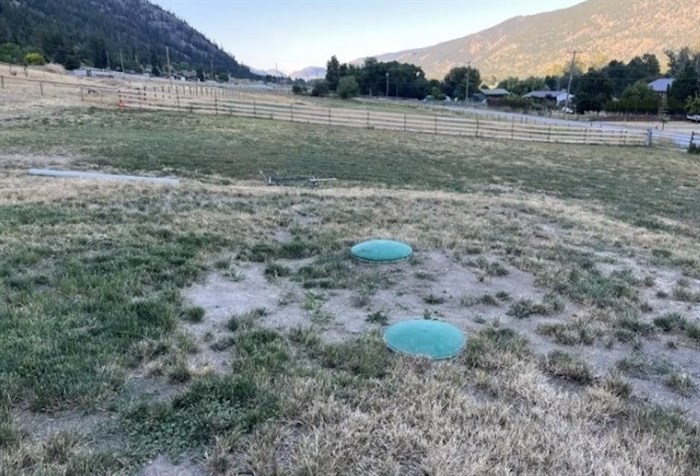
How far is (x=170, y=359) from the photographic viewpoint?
287 cm

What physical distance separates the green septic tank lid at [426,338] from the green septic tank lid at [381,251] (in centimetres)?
152

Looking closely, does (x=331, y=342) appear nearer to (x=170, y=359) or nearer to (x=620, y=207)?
(x=170, y=359)

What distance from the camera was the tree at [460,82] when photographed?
8469 centimetres

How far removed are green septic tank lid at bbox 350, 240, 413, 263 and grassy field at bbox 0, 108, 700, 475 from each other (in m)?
0.16

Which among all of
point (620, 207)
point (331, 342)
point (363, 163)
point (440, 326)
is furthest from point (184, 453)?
point (363, 163)

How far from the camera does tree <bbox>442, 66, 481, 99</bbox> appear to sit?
84688 mm

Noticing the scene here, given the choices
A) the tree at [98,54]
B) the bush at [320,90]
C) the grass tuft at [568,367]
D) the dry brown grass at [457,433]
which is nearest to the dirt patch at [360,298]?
the grass tuft at [568,367]

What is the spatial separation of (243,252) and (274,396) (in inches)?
114

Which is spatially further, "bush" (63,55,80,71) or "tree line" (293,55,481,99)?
"tree line" (293,55,481,99)

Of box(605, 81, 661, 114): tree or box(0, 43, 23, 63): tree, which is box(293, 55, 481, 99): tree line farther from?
box(0, 43, 23, 63): tree

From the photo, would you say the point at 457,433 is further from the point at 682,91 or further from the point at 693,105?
the point at 682,91

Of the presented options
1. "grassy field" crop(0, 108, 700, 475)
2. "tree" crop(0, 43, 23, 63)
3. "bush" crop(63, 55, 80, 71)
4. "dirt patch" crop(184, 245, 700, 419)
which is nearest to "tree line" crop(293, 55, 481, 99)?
"bush" crop(63, 55, 80, 71)

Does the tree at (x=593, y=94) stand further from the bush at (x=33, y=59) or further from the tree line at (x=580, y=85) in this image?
the bush at (x=33, y=59)

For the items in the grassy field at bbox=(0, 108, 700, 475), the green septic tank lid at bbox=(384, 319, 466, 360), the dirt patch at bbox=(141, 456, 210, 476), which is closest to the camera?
the dirt patch at bbox=(141, 456, 210, 476)
